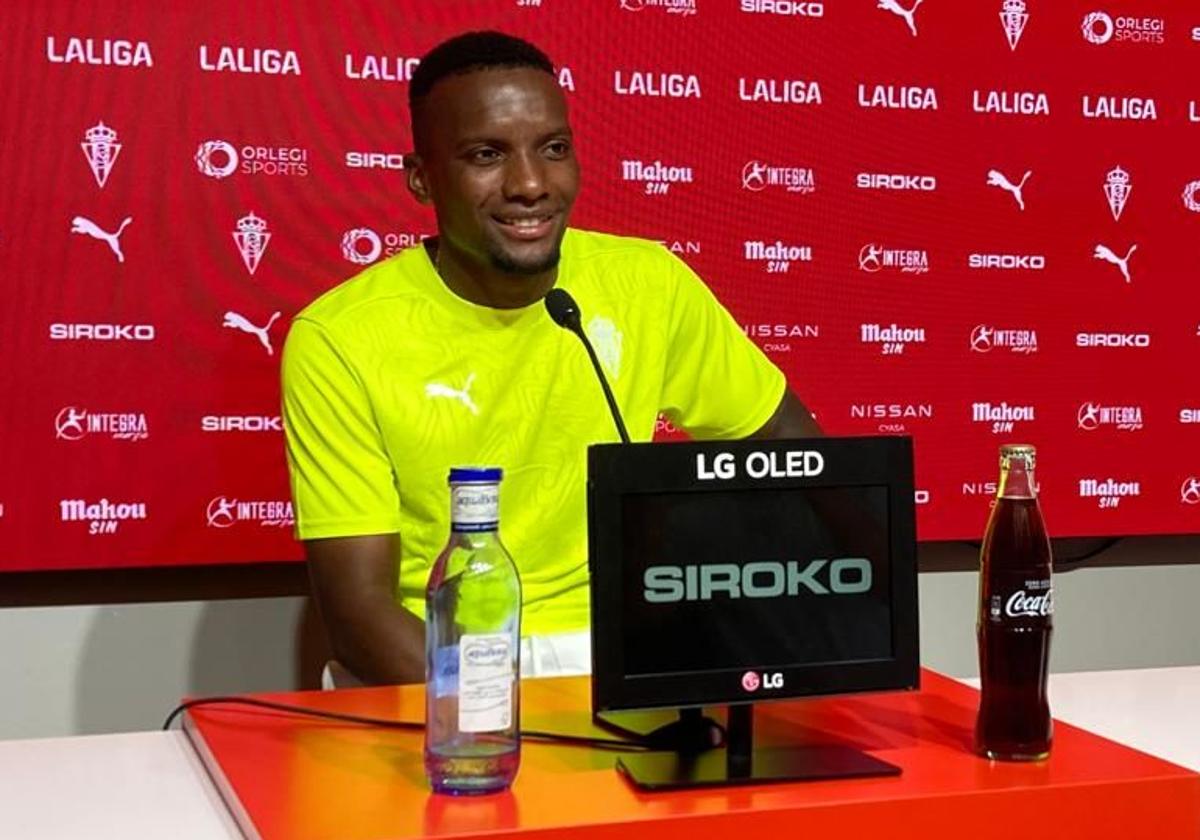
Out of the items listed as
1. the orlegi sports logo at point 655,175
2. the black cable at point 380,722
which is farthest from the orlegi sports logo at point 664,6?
the black cable at point 380,722

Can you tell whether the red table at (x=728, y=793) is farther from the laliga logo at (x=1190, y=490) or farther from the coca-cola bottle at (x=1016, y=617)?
the laliga logo at (x=1190, y=490)

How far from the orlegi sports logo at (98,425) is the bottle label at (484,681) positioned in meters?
1.46

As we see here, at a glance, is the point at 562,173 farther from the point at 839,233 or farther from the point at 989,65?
the point at 989,65

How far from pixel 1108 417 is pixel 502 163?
1.43 metres

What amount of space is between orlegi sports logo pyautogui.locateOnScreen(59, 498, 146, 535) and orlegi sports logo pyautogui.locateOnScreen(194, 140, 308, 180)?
520 millimetres

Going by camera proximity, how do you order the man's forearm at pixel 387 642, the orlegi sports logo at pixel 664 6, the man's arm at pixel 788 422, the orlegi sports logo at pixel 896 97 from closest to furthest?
the man's forearm at pixel 387 642
the man's arm at pixel 788 422
the orlegi sports logo at pixel 664 6
the orlegi sports logo at pixel 896 97

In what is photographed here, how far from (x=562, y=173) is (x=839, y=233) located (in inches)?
33.9

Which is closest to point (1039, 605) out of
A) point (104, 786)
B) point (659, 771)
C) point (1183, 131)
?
point (659, 771)

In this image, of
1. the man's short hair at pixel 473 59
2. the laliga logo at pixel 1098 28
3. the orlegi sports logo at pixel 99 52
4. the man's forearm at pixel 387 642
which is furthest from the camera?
the laliga logo at pixel 1098 28

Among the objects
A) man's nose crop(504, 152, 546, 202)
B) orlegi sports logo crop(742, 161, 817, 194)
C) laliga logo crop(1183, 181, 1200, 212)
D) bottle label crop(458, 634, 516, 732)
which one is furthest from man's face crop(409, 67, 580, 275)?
laliga logo crop(1183, 181, 1200, 212)

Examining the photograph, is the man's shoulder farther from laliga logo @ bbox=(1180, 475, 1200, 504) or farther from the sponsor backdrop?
laliga logo @ bbox=(1180, 475, 1200, 504)

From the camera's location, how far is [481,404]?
196cm

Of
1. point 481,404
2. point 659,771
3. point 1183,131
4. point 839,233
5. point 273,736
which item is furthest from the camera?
point 1183,131

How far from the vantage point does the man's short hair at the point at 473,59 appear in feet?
6.57
